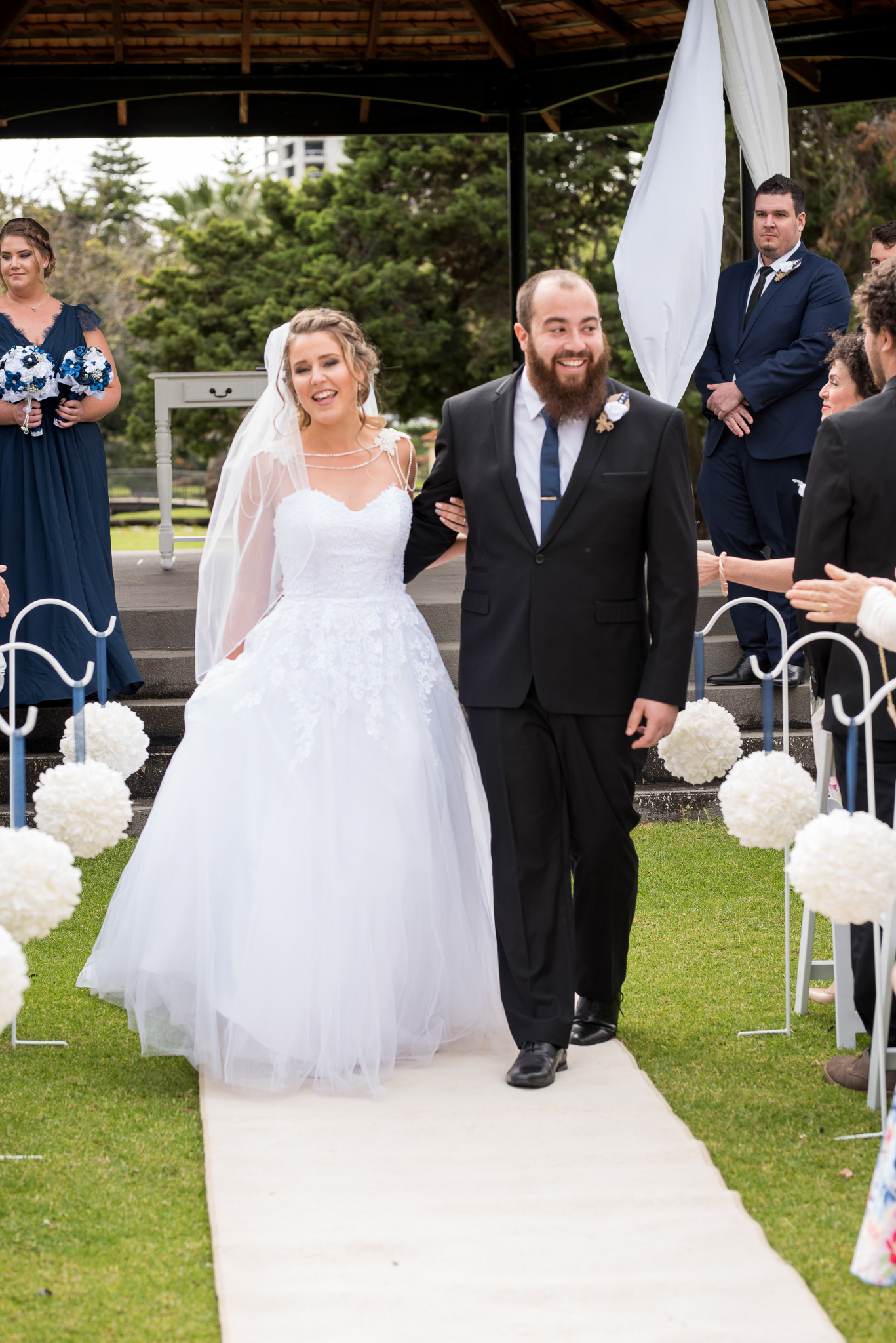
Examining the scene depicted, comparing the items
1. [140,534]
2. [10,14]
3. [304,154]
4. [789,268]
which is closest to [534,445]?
[789,268]

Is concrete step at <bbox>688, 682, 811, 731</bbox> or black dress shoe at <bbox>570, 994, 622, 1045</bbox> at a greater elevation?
concrete step at <bbox>688, 682, 811, 731</bbox>

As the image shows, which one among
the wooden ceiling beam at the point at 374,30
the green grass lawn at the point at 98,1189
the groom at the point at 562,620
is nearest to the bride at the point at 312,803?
the green grass lawn at the point at 98,1189

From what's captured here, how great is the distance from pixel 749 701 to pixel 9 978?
14.9 ft

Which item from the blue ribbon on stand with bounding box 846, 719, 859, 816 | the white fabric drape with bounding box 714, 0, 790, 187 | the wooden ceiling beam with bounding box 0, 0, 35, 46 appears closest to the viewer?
the blue ribbon on stand with bounding box 846, 719, 859, 816

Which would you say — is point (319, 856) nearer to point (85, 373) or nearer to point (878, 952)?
point (878, 952)

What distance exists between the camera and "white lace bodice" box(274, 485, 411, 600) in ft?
12.6

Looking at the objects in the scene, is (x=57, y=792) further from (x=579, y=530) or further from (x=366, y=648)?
(x=579, y=530)

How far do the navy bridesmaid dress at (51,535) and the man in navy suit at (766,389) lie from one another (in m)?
2.58

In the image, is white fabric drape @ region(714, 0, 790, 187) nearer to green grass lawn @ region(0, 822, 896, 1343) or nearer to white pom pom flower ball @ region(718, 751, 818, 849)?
green grass lawn @ region(0, 822, 896, 1343)

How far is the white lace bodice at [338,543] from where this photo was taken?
386cm

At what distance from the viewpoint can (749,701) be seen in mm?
6426

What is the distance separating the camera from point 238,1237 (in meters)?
2.70

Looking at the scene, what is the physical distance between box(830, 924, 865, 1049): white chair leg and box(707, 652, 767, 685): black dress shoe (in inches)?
113

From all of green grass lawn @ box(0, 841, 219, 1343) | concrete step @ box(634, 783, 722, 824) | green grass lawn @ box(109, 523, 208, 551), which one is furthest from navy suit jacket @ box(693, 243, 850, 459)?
green grass lawn @ box(109, 523, 208, 551)
